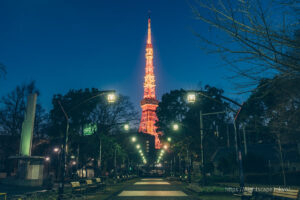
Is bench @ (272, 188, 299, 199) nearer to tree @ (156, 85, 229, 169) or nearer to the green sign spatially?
the green sign

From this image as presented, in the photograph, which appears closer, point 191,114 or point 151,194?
point 151,194

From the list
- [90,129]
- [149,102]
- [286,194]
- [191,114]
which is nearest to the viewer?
[286,194]

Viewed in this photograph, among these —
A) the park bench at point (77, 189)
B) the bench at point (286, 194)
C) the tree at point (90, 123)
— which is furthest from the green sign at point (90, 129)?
the bench at point (286, 194)

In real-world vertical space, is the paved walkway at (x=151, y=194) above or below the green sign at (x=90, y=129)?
below

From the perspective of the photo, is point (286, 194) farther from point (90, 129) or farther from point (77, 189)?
point (90, 129)

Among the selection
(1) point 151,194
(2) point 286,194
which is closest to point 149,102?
(1) point 151,194

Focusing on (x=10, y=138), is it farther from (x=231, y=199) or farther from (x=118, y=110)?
(x=231, y=199)

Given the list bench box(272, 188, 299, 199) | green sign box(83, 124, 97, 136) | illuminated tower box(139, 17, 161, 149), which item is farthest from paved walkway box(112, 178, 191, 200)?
illuminated tower box(139, 17, 161, 149)

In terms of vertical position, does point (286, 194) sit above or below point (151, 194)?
above

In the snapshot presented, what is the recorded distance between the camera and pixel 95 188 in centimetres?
2078

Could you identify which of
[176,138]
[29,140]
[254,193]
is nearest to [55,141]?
[29,140]

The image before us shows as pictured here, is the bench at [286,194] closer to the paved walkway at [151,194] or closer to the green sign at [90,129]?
the paved walkway at [151,194]

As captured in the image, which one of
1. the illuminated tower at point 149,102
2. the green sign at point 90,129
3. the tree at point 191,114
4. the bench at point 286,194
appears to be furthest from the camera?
the illuminated tower at point 149,102

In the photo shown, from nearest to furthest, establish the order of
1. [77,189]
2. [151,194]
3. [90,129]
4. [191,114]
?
[77,189]
[151,194]
[90,129]
[191,114]
